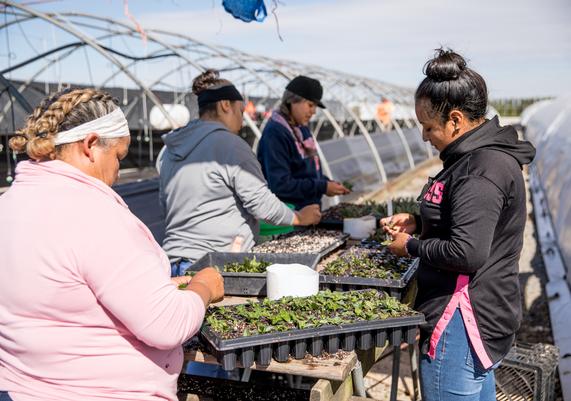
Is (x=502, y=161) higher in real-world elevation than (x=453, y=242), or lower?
higher

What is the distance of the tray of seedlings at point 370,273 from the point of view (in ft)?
7.13

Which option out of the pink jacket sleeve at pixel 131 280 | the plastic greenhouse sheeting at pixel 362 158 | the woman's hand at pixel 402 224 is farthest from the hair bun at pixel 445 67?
the plastic greenhouse sheeting at pixel 362 158

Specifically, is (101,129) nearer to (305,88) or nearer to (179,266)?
(179,266)

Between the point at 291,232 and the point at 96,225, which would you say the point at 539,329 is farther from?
the point at 96,225

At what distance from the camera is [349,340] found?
Answer: 5.77ft

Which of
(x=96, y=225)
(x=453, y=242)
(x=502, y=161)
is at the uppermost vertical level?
(x=502, y=161)

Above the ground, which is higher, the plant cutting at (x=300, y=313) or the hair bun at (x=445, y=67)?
the hair bun at (x=445, y=67)

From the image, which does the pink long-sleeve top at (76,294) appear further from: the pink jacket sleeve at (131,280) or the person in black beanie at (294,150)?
the person in black beanie at (294,150)

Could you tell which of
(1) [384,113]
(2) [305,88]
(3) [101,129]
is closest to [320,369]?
(3) [101,129]

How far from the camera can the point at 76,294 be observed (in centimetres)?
135

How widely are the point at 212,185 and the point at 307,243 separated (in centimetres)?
63

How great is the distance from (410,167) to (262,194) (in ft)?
36.7

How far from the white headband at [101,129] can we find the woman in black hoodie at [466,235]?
0.94m

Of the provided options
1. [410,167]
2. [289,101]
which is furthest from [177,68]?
[289,101]
